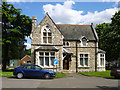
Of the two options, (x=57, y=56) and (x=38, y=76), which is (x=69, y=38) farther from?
(x=38, y=76)

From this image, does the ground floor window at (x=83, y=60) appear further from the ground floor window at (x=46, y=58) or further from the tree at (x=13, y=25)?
the tree at (x=13, y=25)

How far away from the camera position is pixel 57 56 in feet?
73.9

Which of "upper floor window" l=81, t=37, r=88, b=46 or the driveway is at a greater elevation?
"upper floor window" l=81, t=37, r=88, b=46

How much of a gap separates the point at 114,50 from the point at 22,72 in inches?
929

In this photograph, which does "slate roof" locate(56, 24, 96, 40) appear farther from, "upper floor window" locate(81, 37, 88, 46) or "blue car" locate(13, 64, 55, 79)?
"blue car" locate(13, 64, 55, 79)

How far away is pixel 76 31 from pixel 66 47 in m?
4.08

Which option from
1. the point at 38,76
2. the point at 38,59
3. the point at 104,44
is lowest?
the point at 38,76

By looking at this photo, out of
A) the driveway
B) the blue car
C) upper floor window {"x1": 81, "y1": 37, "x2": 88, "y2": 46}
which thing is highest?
upper floor window {"x1": 81, "y1": 37, "x2": 88, "y2": 46}

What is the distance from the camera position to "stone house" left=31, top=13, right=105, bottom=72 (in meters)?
22.4

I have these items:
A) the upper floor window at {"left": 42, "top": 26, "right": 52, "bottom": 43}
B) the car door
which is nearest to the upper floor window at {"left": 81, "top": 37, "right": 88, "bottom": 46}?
the upper floor window at {"left": 42, "top": 26, "right": 52, "bottom": 43}

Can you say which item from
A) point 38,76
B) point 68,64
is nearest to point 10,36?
point 68,64

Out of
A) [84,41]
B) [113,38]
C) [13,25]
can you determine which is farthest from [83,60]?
[13,25]

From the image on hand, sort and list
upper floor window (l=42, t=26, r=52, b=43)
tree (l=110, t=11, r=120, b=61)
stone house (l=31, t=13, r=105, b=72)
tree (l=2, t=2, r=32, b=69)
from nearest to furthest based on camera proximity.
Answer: stone house (l=31, t=13, r=105, b=72) < upper floor window (l=42, t=26, r=52, b=43) < tree (l=2, t=2, r=32, b=69) < tree (l=110, t=11, r=120, b=61)

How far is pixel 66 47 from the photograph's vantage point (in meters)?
26.1
